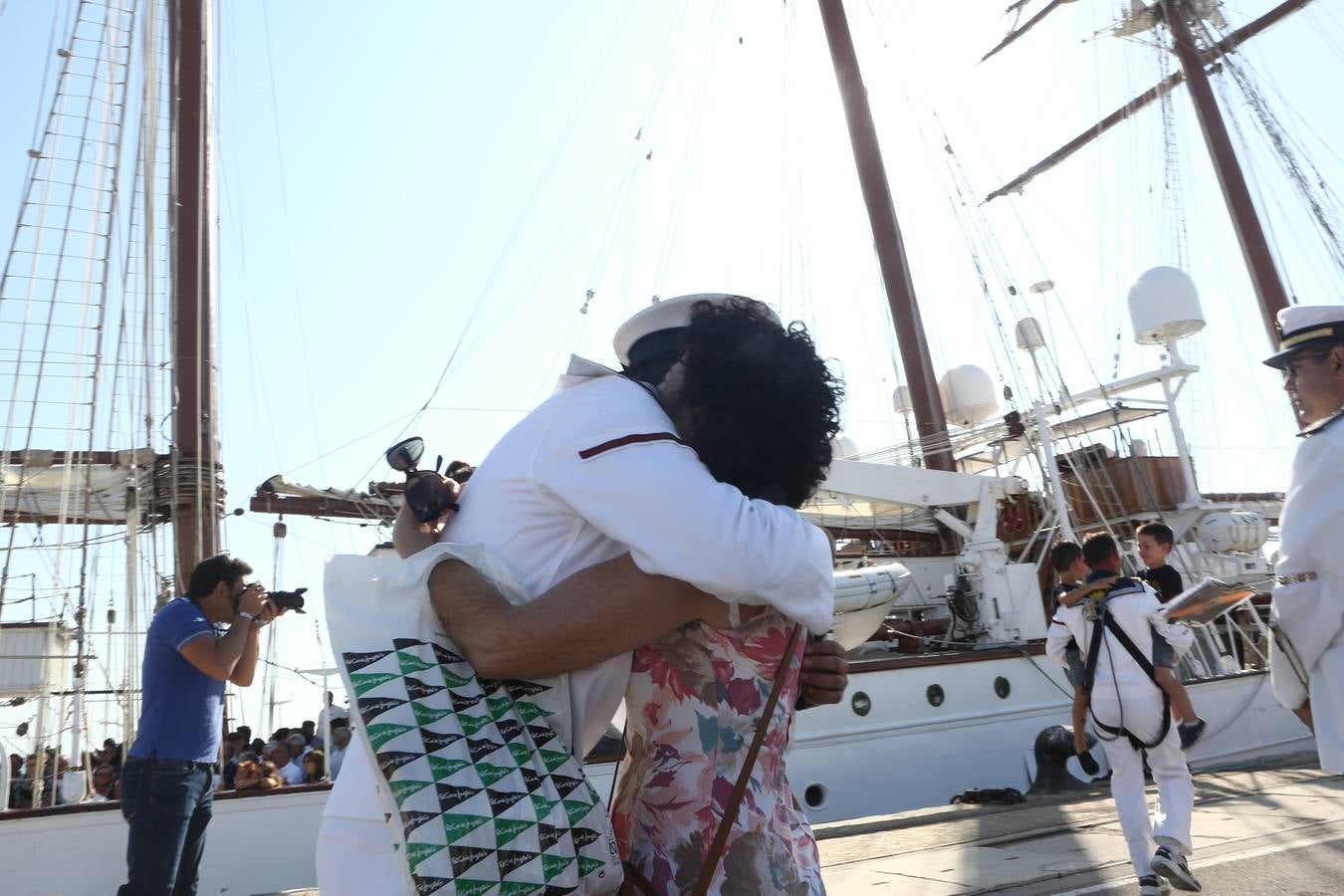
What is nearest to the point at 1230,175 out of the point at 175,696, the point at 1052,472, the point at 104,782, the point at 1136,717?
the point at 1052,472

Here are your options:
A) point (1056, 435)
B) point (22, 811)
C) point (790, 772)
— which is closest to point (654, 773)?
point (22, 811)

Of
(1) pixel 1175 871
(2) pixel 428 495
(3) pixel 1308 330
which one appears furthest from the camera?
(1) pixel 1175 871

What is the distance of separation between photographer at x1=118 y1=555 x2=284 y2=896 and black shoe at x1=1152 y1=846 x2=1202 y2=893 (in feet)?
12.1

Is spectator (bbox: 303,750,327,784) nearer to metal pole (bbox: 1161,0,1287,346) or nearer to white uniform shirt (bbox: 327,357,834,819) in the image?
white uniform shirt (bbox: 327,357,834,819)

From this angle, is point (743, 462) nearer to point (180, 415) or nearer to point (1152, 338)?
point (180, 415)

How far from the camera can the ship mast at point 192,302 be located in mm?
10555

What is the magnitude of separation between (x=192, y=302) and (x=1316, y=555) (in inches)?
443

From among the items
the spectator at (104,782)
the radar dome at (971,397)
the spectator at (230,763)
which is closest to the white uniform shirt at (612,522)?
the spectator at (230,763)

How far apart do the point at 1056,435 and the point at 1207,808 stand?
1149 cm

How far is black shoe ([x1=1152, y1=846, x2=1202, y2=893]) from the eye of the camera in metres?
4.23

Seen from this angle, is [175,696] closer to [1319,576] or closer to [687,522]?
[687,522]

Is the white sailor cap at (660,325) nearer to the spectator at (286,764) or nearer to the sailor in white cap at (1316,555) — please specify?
the sailor in white cap at (1316,555)

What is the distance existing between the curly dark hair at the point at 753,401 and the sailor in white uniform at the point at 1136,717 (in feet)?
12.0

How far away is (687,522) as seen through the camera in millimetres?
1382
